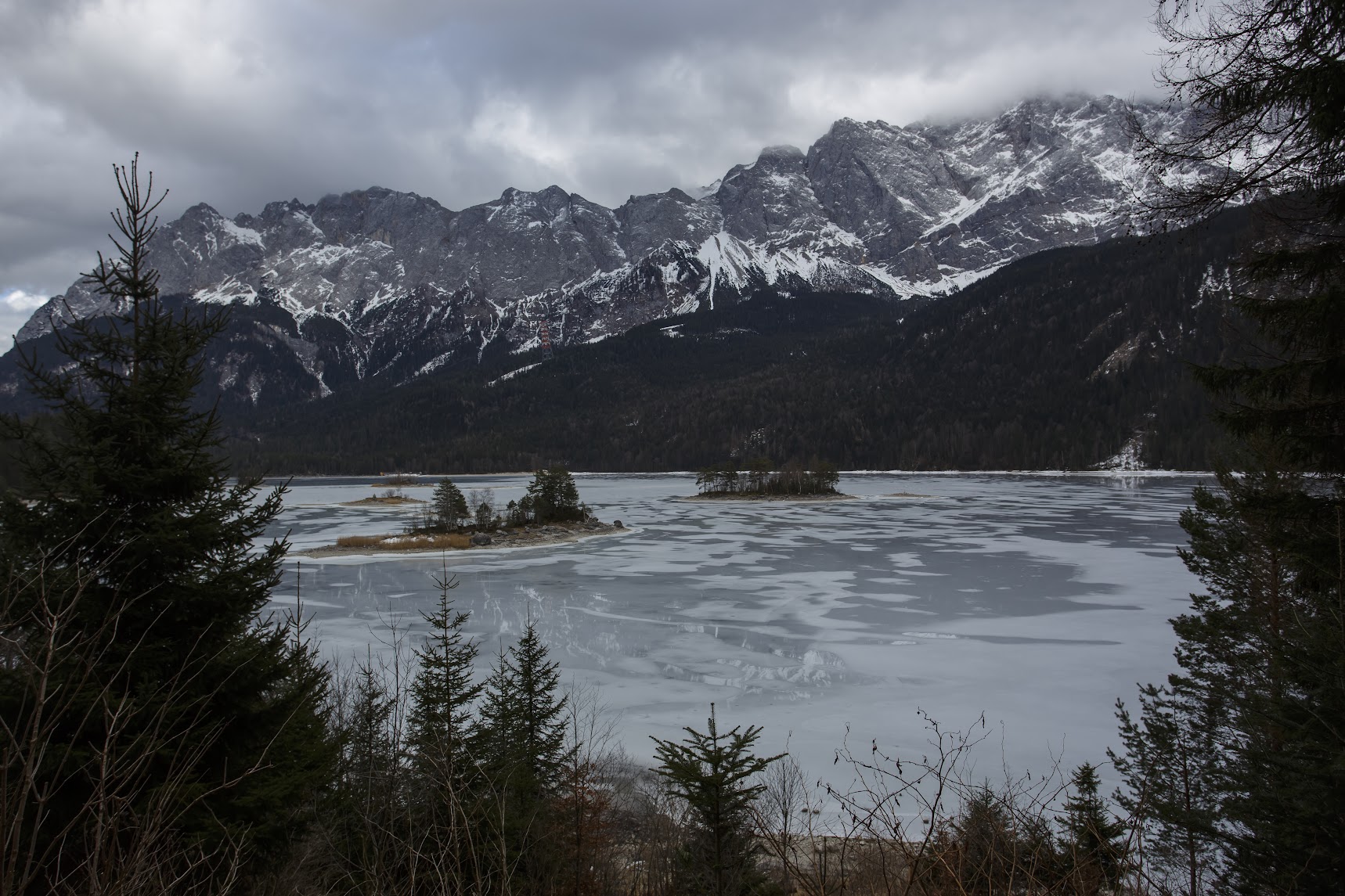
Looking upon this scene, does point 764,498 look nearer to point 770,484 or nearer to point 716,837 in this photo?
point 770,484

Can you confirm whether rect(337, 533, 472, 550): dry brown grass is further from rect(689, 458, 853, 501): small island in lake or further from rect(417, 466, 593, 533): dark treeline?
rect(689, 458, 853, 501): small island in lake

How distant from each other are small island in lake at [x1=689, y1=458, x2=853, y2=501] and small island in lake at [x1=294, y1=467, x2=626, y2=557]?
1142 inches

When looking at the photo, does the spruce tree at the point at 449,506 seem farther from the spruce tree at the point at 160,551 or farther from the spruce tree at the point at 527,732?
the spruce tree at the point at 160,551

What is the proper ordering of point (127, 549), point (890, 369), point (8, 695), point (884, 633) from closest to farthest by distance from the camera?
point (8, 695) → point (127, 549) → point (884, 633) → point (890, 369)

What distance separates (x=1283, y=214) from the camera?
5555 mm

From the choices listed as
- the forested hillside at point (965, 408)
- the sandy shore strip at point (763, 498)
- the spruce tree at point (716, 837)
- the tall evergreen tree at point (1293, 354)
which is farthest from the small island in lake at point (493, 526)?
the forested hillside at point (965, 408)

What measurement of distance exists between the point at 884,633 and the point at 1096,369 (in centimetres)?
16767

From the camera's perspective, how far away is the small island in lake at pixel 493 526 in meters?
40.6

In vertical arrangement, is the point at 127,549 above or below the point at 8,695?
above

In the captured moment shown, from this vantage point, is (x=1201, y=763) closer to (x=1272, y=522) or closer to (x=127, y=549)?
(x=1272, y=522)

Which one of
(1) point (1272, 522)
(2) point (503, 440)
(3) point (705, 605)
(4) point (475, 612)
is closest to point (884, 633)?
(3) point (705, 605)

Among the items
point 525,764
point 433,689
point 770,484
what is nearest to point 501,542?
point 433,689

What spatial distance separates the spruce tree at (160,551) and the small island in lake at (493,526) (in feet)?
111

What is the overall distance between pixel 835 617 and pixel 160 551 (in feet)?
63.6
